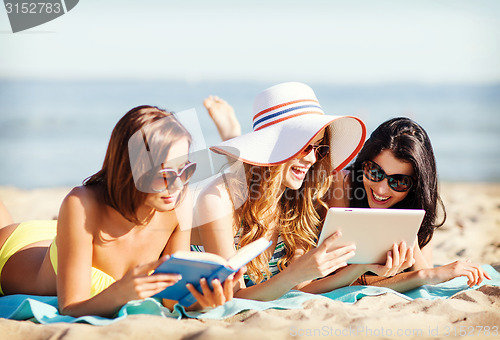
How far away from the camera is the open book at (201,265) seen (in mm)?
2283

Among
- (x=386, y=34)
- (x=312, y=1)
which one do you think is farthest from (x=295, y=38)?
(x=386, y=34)

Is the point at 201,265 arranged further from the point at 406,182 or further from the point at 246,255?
the point at 406,182

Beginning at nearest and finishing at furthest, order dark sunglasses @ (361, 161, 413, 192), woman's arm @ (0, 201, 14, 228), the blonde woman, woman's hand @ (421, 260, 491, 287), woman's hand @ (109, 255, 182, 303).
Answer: woman's hand @ (109, 255, 182, 303) < the blonde woman < woman's hand @ (421, 260, 491, 287) < dark sunglasses @ (361, 161, 413, 192) < woman's arm @ (0, 201, 14, 228)

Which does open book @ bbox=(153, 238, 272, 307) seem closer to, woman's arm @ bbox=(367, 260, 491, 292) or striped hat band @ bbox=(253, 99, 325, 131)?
striped hat band @ bbox=(253, 99, 325, 131)

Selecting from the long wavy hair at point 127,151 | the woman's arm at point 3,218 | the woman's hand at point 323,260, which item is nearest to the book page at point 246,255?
the woman's hand at point 323,260

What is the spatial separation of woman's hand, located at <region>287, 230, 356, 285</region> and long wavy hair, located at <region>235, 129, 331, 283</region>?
50 cm

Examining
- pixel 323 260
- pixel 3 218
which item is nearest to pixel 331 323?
pixel 323 260

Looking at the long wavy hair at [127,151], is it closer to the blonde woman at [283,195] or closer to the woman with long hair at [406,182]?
the blonde woman at [283,195]

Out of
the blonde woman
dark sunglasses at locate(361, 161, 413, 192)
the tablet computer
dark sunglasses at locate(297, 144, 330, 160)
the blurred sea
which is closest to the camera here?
the tablet computer

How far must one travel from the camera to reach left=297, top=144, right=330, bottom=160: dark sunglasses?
3.17 metres

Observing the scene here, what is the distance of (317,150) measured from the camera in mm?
3330

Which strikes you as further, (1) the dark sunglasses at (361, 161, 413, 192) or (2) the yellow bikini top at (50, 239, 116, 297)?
(1) the dark sunglasses at (361, 161, 413, 192)

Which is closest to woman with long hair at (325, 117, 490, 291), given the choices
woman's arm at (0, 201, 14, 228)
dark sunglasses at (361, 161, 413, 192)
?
dark sunglasses at (361, 161, 413, 192)

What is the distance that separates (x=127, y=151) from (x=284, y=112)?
1110 millimetres
